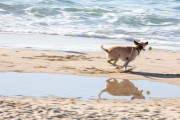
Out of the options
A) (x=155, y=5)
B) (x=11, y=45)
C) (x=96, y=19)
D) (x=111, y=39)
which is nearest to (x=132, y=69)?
(x=11, y=45)

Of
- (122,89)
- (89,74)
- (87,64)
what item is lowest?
(122,89)

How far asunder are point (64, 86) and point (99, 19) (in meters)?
11.1

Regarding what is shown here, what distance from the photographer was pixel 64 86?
858 cm

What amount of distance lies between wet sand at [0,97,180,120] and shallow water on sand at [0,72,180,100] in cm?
48

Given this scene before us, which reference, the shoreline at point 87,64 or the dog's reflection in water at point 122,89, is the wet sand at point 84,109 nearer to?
the dog's reflection in water at point 122,89

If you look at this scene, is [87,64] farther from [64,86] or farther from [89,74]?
[64,86]

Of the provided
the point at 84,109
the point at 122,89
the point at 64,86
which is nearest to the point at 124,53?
the point at 122,89

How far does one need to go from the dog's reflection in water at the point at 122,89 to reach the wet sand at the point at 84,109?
1.86 ft

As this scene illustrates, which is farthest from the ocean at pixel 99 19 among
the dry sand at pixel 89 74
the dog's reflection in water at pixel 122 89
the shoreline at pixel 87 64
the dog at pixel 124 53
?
the dog's reflection in water at pixel 122 89

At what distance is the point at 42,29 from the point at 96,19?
3.40m

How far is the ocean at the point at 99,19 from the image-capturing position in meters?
15.9

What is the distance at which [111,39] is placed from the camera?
15359 mm

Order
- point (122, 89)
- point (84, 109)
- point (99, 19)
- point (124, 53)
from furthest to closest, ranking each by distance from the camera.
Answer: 1. point (99, 19)
2. point (124, 53)
3. point (122, 89)
4. point (84, 109)

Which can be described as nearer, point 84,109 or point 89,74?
point 84,109
